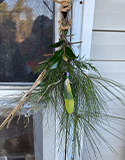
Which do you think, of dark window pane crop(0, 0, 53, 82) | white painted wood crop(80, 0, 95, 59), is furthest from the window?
white painted wood crop(80, 0, 95, 59)

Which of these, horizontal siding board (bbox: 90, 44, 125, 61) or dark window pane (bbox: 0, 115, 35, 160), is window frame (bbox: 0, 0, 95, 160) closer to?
horizontal siding board (bbox: 90, 44, 125, 61)

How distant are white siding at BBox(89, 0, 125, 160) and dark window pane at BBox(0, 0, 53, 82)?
20cm

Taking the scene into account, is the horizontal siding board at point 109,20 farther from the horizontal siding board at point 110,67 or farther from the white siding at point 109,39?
the horizontal siding board at point 110,67

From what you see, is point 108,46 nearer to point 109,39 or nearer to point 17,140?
point 109,39

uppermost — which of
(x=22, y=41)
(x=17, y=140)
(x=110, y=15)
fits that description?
(x=110, y=15)

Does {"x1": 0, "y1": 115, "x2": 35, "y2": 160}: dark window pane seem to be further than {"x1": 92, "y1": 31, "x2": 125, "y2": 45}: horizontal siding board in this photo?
Yes

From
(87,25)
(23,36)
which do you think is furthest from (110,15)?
(23,36)

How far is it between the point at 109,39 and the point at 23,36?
14.5 inches

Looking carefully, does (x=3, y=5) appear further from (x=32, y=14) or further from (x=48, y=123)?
(x=48, y=123)

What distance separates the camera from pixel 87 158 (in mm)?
691

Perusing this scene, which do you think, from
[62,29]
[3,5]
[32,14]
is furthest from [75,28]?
[3,5]

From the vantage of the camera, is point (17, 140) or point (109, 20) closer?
point (109, 20)

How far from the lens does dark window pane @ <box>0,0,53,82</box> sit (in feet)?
1.58

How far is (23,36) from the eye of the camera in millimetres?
511
